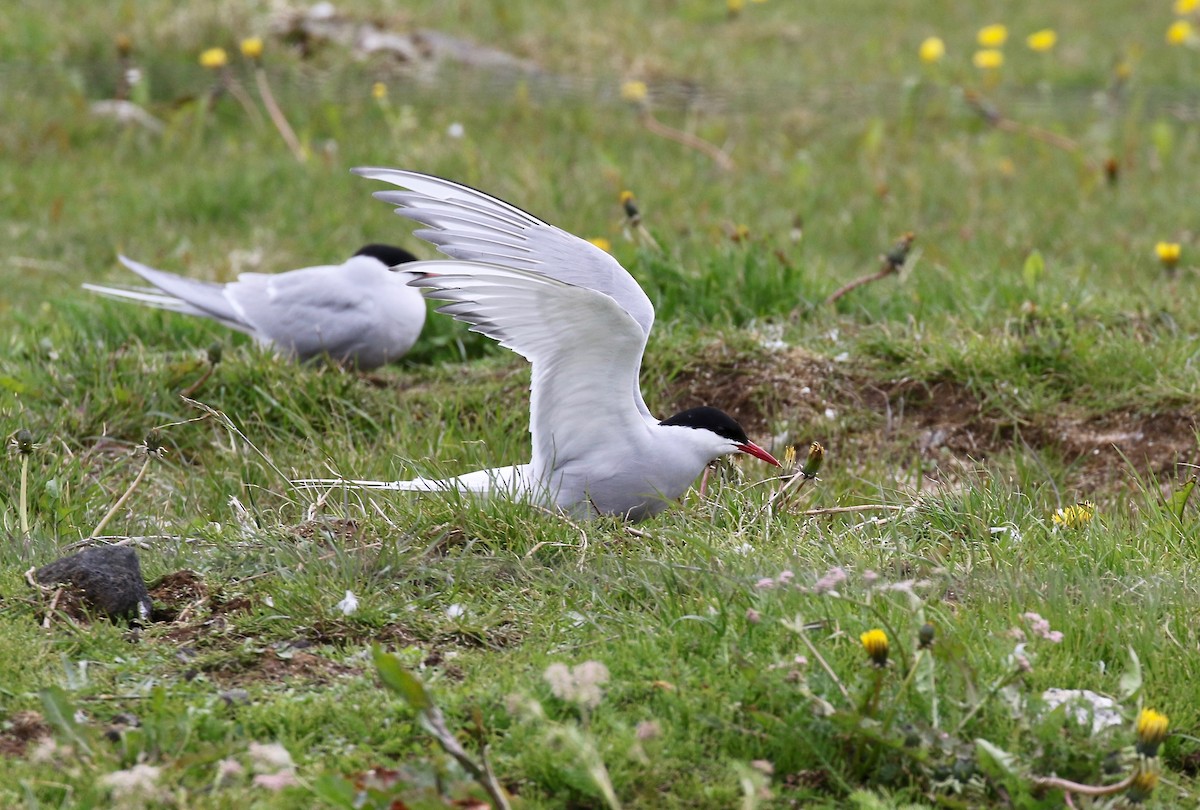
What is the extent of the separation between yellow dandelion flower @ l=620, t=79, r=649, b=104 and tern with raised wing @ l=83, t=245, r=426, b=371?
3234mm

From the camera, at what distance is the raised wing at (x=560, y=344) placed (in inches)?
135

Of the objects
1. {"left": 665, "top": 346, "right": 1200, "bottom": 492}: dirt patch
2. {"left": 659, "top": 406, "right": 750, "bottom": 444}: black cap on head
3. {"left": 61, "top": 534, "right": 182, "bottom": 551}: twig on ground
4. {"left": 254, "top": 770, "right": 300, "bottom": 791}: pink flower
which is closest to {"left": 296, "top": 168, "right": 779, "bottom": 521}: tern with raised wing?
{"left": 659, "top": 406, "right": 750, "bottom": 444}: black cap on head

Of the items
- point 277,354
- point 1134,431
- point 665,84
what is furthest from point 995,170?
point 277,354

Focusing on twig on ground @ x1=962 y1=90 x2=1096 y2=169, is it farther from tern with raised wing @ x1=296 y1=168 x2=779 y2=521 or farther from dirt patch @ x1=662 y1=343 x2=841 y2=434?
tern with raised wing @ x1=296 y1=168 x2=779 y2=521

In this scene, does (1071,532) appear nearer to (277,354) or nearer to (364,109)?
(277,354)

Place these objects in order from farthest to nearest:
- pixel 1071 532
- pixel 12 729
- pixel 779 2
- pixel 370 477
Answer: pixel 779 2 < pixel 370 477 < pixel 1071 532 < pixel 12 729

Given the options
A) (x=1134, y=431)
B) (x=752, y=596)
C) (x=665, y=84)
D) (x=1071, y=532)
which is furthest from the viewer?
(x=665, y=84)

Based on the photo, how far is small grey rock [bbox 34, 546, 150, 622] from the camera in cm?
302

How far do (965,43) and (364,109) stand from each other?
493 cm

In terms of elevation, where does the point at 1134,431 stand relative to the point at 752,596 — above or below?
below

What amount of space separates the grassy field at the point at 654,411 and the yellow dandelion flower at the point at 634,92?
111 mm

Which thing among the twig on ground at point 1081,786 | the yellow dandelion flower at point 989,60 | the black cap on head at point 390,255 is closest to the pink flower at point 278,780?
the twig on ground at point 1081,786

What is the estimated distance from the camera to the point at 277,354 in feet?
16.5

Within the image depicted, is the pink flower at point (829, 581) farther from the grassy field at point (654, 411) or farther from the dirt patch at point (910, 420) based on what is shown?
the dirt patch at point (910, 420)
